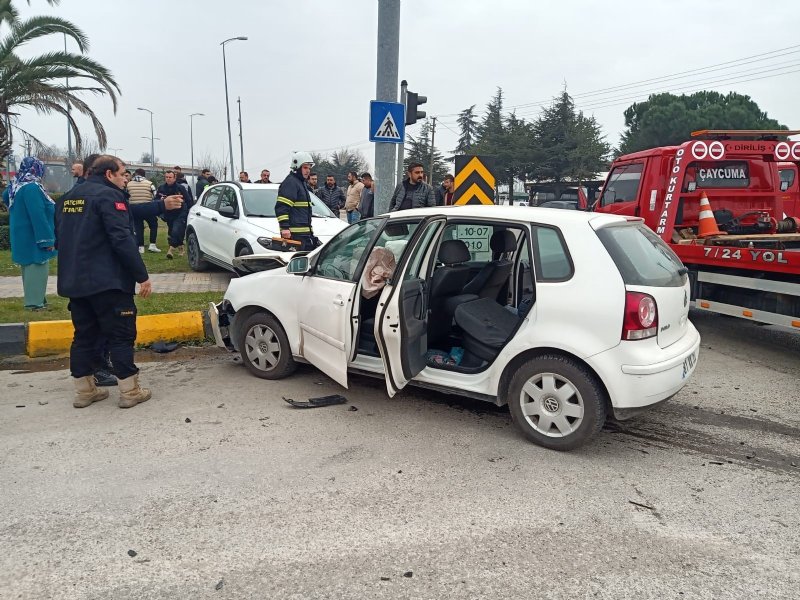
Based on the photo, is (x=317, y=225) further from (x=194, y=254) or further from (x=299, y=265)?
(x=299, y=265)

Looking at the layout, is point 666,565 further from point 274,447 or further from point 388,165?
point 388,165

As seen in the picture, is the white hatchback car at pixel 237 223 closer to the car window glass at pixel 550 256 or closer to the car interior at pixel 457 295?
the car interior at pixel 457 295

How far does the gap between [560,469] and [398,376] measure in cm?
125

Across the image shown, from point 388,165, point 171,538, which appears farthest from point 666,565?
point 388,165

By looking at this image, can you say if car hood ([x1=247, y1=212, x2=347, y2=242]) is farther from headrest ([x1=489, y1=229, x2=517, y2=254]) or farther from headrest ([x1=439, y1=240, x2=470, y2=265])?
headrest ([x1=439, y1=240, x2=470, y2=265])

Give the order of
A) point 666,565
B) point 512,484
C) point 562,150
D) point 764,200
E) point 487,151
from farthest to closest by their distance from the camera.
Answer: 1. point 487,151
2. point 562,150
3. point 764,200
4. point 512,484
5. point 666,565

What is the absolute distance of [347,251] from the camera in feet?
16.3

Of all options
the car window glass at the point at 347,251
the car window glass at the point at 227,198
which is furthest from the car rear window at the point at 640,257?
the car window glass at the point at 227,198

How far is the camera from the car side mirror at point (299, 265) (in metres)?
5.12

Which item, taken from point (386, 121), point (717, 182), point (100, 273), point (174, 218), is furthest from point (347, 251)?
point (174, 218)

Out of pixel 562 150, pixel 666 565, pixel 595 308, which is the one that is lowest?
pixel 666 565

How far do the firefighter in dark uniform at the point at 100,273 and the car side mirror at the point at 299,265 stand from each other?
44.0 inches

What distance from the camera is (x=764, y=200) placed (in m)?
8.05

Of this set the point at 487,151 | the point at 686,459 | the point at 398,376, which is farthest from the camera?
the point at 487,151
